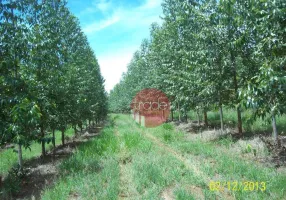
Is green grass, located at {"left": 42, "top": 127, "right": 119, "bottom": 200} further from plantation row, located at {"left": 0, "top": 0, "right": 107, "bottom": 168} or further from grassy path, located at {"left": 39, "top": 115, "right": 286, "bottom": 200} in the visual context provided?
plantation row, located at {"left": 0, "top": 0, "right": 107, "bottom": 168}

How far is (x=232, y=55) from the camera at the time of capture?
11.8 meters

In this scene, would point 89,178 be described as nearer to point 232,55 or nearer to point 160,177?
point 160,177

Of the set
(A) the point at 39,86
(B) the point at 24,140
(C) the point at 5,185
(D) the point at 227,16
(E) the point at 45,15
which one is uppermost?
(E) the point at 45,15

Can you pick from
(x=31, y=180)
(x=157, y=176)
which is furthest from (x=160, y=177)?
(x=31, y=180)

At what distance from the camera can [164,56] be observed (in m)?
21.7

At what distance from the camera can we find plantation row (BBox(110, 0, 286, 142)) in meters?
6.13

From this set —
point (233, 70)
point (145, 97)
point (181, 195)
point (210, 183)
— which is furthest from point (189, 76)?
point (145, 97)

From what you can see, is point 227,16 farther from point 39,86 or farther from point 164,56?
point 164,56

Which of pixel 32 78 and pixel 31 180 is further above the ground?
A: pixel 32 78

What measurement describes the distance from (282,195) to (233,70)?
23.8 ft

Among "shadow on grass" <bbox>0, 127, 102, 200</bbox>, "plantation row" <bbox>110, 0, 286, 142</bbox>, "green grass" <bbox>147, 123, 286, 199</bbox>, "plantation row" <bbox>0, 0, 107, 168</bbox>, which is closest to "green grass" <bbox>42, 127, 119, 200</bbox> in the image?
"shadow on grass" <bbox>0, 127, 102, 200</bbox>

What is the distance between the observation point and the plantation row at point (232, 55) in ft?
20.1

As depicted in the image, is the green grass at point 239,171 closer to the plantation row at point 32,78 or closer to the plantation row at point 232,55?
the plantation row at point 232,55

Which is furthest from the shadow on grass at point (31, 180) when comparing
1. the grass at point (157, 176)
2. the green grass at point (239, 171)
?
the green grass at point (239, 171)
